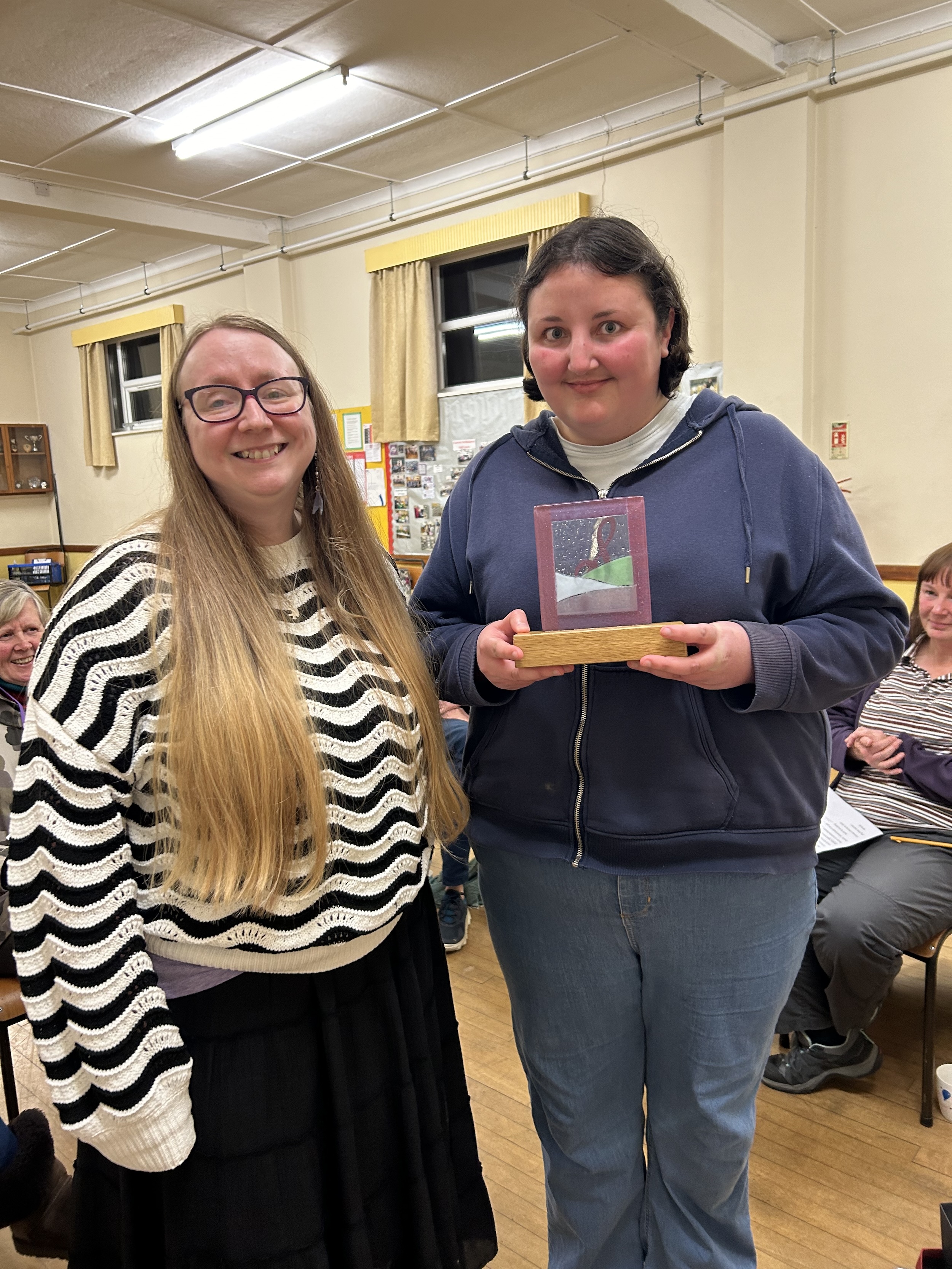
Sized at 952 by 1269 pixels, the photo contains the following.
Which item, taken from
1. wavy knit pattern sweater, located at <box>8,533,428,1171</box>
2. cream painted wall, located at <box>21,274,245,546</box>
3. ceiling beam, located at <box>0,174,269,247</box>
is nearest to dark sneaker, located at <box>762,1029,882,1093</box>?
wavy knit pattern sweater, located at <box>8,533,428,1171</box>

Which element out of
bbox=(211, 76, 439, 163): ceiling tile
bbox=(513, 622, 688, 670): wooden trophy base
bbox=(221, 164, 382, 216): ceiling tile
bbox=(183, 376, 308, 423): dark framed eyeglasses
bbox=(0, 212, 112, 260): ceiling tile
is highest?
bbox=(0, 212, 112, 260): ceiling tile

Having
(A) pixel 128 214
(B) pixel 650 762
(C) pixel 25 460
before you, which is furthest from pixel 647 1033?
(C) pixel 25 460

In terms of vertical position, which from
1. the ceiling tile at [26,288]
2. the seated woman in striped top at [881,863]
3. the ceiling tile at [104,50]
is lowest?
the seated woman in striped top at [881,863]

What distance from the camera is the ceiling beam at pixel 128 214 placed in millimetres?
5449

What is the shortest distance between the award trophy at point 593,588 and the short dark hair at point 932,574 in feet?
4.95

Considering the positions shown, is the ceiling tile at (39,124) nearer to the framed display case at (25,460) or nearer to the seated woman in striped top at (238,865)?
the seated woman in striped top at (238,865)

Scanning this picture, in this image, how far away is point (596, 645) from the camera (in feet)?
3.63

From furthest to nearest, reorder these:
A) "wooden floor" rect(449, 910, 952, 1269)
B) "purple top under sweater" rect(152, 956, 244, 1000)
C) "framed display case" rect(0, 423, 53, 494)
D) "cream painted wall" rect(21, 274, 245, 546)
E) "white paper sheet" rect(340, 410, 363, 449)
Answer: "framed display case" rect(0, 423, 53, 494) → "cream painted wall" rect(21, 274, 245, 546) → "white paper sheet" rect(340, 410, 363, 449) → "wooden floor" rect(449, 910, 952, 1269) → "purple top under sweater" rect(152, 956, 244, 1000)

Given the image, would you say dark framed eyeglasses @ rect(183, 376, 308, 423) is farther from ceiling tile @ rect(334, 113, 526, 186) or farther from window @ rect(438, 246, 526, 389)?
window @ rect(438, 246, 526, 389)

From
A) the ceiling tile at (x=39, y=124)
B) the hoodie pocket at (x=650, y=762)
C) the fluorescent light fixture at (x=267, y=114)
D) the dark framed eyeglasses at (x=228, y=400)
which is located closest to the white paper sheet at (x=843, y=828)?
the hoodie pocket at (x=650, y=762)

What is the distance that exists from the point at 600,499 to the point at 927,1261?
131 cm

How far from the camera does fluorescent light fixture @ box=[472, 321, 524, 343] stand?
5535 mm

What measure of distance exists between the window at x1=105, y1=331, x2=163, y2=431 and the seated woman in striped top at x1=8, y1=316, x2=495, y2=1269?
7468 millimetres

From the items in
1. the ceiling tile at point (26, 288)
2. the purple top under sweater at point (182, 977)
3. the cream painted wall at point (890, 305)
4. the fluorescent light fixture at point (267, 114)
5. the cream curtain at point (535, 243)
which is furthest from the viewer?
the ceiling tile at point (26, 288)
